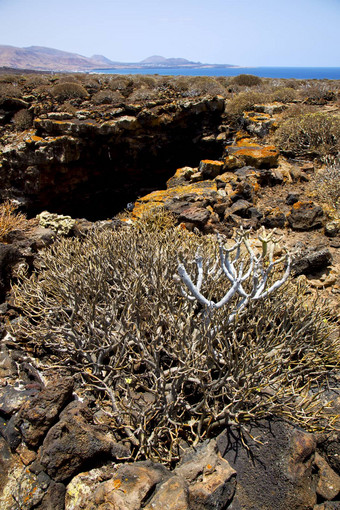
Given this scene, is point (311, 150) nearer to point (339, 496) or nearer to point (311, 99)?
point (311, 99)

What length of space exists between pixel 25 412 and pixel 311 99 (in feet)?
45.5

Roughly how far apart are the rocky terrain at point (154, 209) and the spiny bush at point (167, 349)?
160 mm

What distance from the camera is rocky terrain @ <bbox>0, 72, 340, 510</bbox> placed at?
1.94 metres

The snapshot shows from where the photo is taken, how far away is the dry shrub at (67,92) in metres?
10.7

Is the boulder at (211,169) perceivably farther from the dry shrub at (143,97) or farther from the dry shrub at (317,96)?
the dry shrub at (317,96)

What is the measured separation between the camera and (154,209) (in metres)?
5.86

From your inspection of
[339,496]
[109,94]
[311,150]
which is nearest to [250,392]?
[339,496]

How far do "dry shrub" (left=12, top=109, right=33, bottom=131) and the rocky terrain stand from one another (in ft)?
0.14

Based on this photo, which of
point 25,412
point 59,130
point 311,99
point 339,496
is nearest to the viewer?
point 339,496

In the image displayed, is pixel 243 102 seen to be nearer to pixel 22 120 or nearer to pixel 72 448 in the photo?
pixel 22 120

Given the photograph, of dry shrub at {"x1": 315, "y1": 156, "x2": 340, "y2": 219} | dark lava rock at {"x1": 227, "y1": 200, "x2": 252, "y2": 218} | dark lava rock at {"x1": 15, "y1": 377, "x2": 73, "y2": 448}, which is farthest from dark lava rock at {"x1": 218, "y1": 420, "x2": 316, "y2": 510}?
dry shrub at {"x1": 315, "y1": 156, "x2": 340, "y2": 219}

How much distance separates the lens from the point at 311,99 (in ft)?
39.0

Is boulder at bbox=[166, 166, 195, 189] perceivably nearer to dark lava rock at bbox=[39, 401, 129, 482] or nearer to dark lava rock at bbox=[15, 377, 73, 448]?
dark lava rock at bbox=[15, 377, 73, 448]

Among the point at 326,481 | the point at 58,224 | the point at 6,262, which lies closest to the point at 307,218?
A: the point at 326,481
